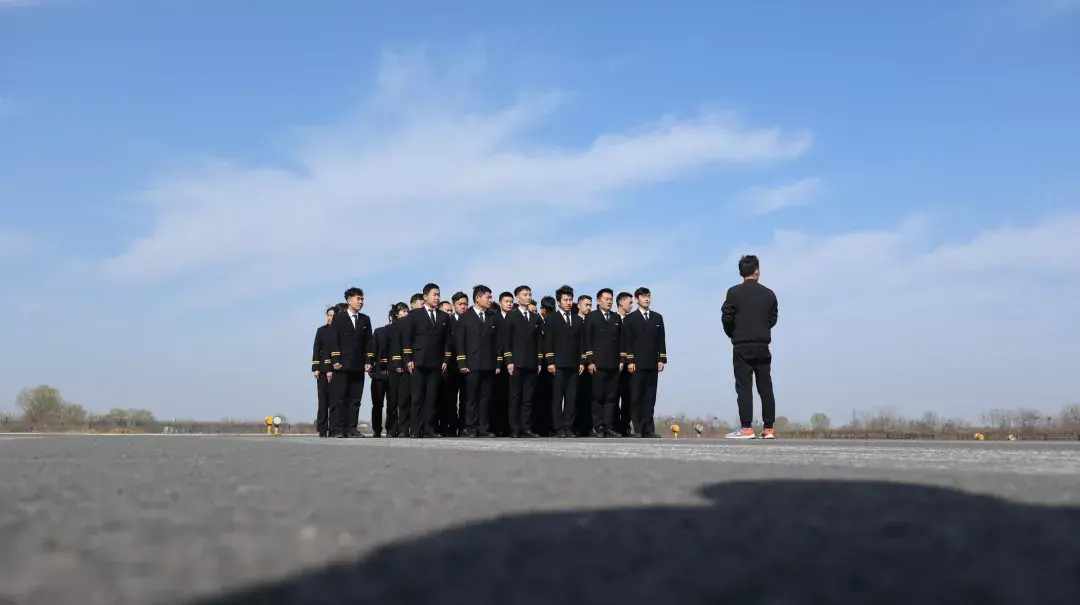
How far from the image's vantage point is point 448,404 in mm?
18766

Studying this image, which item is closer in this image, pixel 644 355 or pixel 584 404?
pixel 644 355

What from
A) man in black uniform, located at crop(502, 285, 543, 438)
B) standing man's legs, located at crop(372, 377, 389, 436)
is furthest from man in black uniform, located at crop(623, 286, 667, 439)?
standing man's legs, located at crop(372, 377, 389, 436)

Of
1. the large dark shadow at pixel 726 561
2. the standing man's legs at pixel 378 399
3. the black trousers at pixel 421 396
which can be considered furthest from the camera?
the standing man's legs at pixel 378 399

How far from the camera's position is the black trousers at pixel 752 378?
12500mm

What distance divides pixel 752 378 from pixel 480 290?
5.56m

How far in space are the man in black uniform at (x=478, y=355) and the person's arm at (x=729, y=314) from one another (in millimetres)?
4527

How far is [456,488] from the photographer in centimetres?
375

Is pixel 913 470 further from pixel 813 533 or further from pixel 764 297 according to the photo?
pixel 764 297

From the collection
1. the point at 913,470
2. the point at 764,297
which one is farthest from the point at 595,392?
the point at 913,470

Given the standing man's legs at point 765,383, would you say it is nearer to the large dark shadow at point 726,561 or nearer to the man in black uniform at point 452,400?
the man in black uniform at point 452,400

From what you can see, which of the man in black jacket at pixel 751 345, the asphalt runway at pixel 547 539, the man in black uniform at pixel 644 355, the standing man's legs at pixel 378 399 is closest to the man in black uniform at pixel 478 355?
the man in black uniform at pixel 644 355

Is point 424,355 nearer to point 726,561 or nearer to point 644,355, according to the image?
point 644,355

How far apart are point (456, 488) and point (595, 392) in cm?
1327

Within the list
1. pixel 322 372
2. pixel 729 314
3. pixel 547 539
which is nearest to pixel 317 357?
pixel 322 372
